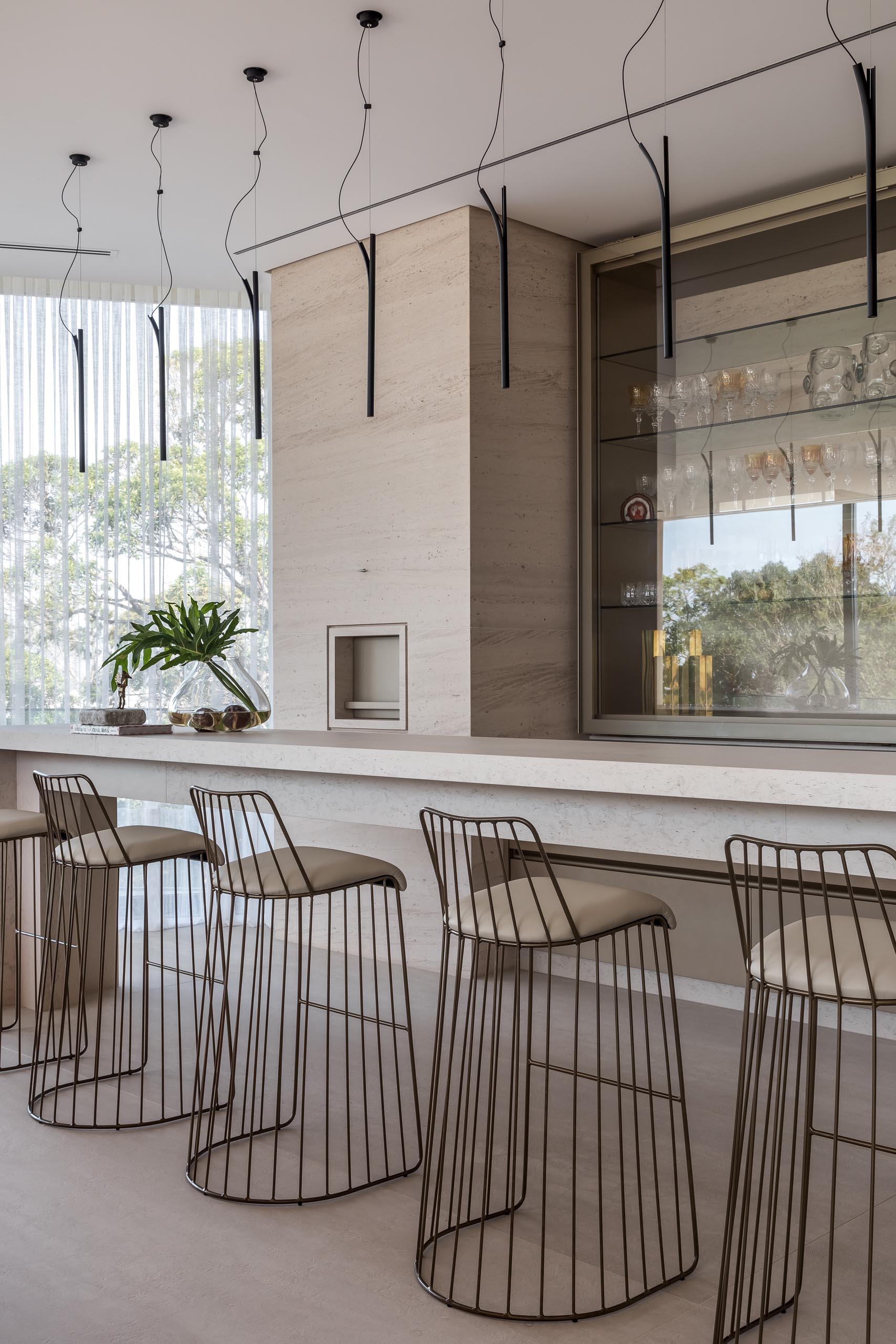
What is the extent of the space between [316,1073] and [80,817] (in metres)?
1.30

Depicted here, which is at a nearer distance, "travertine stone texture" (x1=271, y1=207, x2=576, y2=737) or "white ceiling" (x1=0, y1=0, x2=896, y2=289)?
"white ceiling" (x1=0, y1=0, x2=896, y2=289)

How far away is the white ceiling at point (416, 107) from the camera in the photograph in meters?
3.38

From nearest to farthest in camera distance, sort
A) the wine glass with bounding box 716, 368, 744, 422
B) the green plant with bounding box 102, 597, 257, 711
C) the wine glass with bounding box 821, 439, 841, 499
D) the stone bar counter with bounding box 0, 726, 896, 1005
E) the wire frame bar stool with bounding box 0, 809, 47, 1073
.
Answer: the stone bar counter with bounding box 0, 726, 896, 1005 → the green plant with bounding box 102, 597, 257, 711 → the wire frame bar stool with bounding box 0, 809, 47, 1073 → the wine glass with bounding box 821, 439, 841, 499 → the wine glass with bounding box 716, 368, 744, 422

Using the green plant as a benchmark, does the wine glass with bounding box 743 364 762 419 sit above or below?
above

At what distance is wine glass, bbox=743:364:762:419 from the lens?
14.9ft

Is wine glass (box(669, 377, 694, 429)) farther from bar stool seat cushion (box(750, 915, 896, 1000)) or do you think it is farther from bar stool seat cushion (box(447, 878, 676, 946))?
bar stool seat cushion (box(750, 915, 896, 1000))

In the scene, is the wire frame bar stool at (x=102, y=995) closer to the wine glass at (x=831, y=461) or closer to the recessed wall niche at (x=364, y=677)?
the recessed wall niche at (x=364, y=677)

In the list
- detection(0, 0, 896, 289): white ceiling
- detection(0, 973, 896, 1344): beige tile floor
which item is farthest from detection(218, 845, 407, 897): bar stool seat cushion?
detection(0, 0, 896, 289): white ceiling

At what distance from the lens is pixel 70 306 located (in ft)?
19.2

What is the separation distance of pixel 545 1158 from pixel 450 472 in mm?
2835

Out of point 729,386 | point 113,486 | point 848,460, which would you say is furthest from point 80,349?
point 848,460

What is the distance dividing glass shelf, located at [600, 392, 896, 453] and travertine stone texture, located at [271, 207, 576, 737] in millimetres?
455

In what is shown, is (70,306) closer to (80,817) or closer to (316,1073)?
(80,817)

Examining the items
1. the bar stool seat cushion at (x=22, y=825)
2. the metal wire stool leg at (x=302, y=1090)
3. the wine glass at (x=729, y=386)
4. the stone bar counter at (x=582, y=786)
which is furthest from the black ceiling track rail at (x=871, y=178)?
the bar stool seat cushion at (x=22, y=825)
